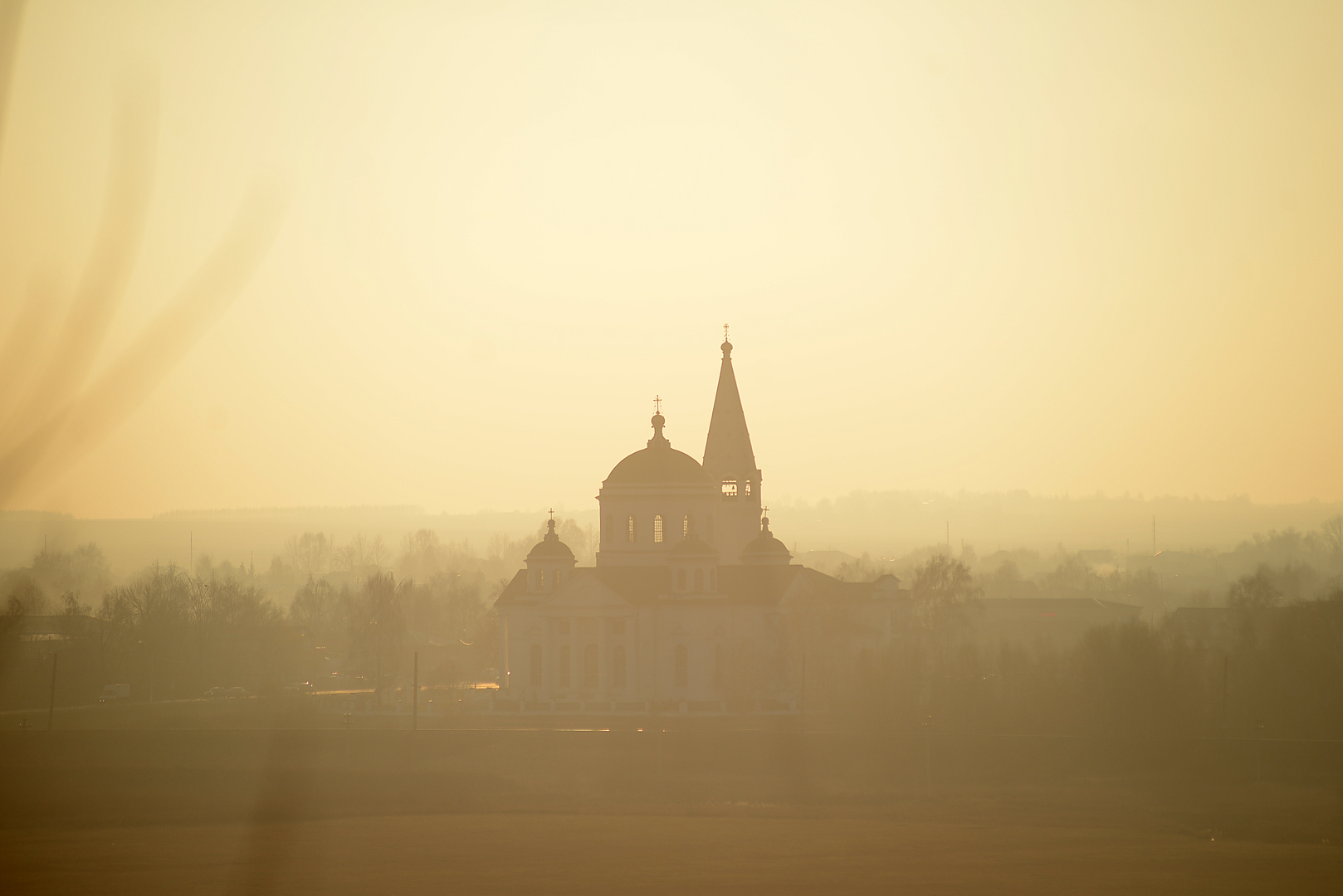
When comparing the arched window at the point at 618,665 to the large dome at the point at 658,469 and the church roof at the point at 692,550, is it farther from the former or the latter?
the large dome at the point at 658,469

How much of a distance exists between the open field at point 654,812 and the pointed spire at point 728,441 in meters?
20.7

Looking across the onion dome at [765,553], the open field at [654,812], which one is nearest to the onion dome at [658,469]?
the onion dome at [765,553]

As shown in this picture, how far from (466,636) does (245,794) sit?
6278 centimetres

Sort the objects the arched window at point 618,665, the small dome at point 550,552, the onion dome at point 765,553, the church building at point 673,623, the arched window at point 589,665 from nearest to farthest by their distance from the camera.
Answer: the church building at point 673,623 < the arched window at point 618,665 < the arched window at point 589,665 < the small dome at point 550,552 < the onion dome at point 765,553

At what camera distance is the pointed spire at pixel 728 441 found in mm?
76750


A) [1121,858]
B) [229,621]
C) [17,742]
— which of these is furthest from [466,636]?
[1121,858]

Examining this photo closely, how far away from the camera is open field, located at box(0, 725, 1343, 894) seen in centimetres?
3775

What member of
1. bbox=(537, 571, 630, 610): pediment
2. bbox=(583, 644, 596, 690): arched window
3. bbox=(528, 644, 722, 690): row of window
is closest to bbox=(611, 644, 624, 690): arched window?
bbox=(528, 644, 722, 690): row of window

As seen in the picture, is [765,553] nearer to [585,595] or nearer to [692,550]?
[692,550]

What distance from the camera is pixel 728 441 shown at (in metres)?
77.1

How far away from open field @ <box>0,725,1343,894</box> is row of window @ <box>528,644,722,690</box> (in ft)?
31.9

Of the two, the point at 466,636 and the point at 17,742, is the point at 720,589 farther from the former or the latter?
the point at 466,636

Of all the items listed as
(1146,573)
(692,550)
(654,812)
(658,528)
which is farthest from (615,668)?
(1146,573)

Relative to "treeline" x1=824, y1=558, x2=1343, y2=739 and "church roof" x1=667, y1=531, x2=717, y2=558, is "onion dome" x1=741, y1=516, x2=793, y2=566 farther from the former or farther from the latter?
"treeline" x1=824, y1=558, x2=1343, y2=739
